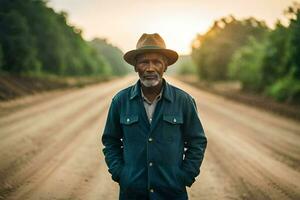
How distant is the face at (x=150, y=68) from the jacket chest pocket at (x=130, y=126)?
304mm

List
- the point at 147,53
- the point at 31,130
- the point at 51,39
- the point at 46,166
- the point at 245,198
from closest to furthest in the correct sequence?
the point at 147,53 → the point at 245,198 → the point at 46,166 → the point at 31,130 → the point at 51,39

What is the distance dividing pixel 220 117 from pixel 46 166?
11.9m

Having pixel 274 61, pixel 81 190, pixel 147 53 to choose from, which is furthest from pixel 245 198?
pixel 274 61

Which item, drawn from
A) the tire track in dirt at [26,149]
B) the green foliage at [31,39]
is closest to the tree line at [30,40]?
the green foliage at [31,39]

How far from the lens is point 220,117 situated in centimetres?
2022

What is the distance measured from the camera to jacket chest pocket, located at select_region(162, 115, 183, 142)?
3668 millimetres

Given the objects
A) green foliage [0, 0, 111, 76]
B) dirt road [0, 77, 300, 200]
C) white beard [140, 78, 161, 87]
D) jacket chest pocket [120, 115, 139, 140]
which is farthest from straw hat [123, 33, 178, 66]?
green foliage [0, 0, 111, 76]

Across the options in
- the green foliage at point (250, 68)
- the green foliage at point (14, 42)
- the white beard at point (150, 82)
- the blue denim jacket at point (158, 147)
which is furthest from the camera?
the green foliage at point (250, 68)

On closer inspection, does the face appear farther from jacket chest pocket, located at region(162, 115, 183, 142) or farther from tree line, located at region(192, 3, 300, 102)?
tree line, located at region(192, 3, 300, 102)

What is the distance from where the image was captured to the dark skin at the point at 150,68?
150 inches

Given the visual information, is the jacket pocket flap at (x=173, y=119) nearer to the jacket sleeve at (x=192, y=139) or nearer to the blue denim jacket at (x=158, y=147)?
the blue denim jacket at (x=158, y=147)

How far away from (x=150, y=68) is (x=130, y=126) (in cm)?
52

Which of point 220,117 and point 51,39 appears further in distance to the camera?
point 51,39

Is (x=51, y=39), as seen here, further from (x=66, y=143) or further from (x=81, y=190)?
(x=81, y=190)
